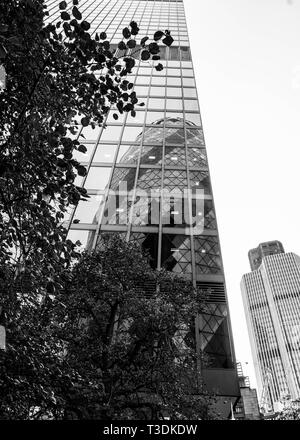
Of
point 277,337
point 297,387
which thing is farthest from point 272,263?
point 297,387

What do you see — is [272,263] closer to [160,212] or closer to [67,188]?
[160,212]

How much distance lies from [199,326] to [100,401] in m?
8.51

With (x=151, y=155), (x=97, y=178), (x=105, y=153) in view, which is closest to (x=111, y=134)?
(x=105, y=153)

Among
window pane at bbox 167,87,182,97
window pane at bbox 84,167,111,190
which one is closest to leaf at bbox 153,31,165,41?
window pane at bbox 84,167,111,190

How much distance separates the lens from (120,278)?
9.49 metres

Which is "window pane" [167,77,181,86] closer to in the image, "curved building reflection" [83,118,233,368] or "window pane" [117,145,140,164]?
"curved building reflection" [83,118,233,368]

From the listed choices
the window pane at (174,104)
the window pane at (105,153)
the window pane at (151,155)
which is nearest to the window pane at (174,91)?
the window pane at (174,104)

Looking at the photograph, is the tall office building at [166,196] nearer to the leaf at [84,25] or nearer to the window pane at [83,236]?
the window pane at [83,236]

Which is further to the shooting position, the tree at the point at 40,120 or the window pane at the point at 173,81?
the window pane at the point at 173,81

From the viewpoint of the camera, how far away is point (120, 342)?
844 centimetres

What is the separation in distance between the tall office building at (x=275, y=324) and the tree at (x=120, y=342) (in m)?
153

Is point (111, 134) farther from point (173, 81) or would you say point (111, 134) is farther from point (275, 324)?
point (275, 324)

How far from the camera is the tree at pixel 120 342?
6574 mm

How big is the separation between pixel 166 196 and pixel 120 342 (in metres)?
13.4
